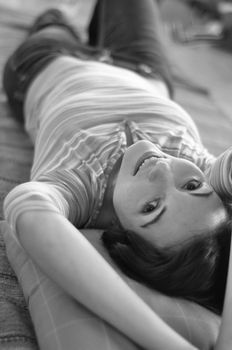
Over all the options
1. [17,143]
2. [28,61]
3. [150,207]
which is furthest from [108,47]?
[150,207]

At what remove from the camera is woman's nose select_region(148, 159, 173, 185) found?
2.69 feet

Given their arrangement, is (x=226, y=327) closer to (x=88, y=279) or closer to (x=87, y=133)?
(x=88, y=279)

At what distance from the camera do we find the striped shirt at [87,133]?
0.89 metres

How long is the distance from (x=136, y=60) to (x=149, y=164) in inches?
30.4

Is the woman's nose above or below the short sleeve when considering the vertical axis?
above

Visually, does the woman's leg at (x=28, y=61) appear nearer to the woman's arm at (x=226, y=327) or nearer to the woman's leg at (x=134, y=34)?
the woman's leg at (x=134, y=34)

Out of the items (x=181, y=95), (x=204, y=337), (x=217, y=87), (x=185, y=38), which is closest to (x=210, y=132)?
(x=181, y=95)

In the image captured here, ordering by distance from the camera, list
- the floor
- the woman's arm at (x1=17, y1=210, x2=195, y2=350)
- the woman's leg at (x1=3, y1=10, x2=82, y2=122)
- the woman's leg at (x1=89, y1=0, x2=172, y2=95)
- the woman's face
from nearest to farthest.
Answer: the woman's arm at (x1=17, y1=210, x2=195, y2=350) < the woman's face < the woman's leg at (x1=3, y1=10, x2=82, y2=122) < the woman's leg at (x1=89, y1=0, x2=172, y2=95) < the floor

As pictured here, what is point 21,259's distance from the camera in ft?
2.91

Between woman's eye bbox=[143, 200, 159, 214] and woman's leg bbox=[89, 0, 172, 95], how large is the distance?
0.80 meters

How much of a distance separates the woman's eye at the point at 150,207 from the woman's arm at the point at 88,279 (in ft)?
0.41

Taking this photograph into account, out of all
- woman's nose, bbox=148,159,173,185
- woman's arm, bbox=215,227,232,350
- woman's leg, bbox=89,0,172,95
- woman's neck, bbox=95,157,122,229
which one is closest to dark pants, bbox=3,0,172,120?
woman's leg, bbox=89,0,172,95

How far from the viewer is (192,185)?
0.83 metres

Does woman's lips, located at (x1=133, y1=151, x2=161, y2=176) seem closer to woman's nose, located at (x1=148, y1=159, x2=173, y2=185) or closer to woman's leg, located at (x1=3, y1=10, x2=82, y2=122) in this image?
woman's nose, located at (x1=148, y1=159, x2=173, y2=185)
